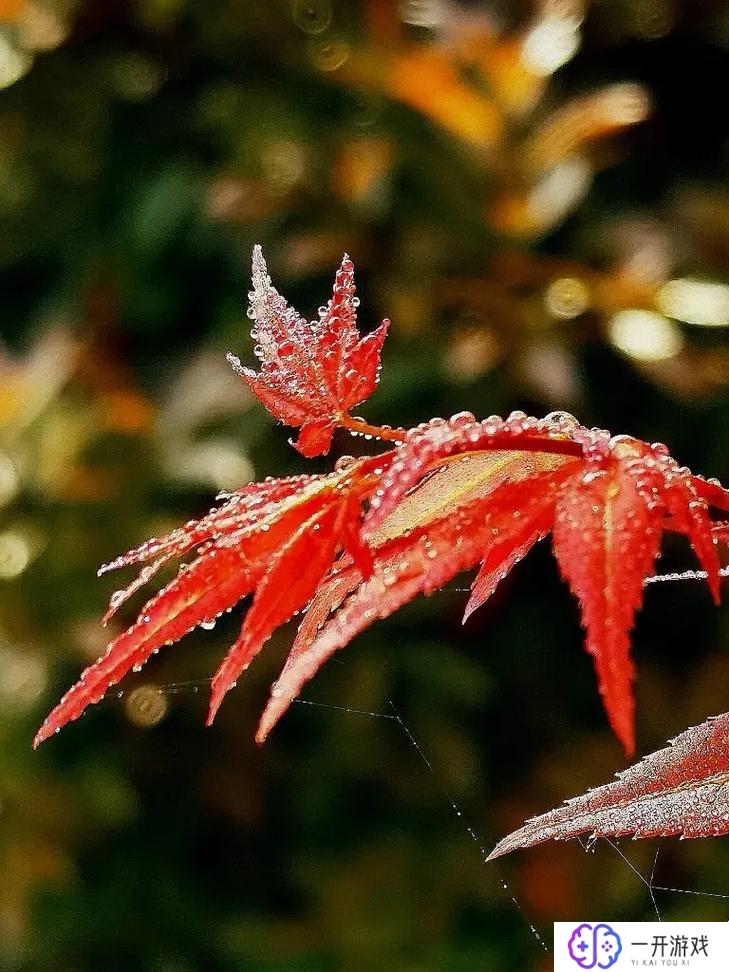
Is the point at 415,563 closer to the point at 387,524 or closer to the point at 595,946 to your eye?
the point at 387,524

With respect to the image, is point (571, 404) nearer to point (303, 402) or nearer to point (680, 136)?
point (680, 136)

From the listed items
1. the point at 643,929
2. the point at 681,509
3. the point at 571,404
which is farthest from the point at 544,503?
the point at 571,404

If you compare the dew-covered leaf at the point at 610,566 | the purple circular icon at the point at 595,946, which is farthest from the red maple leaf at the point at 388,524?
the purple circular icon at the point at 595,946

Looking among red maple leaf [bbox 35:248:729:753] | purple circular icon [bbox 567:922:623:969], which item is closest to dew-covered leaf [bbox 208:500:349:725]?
red maple leaf [bbox 35:248:729:753]

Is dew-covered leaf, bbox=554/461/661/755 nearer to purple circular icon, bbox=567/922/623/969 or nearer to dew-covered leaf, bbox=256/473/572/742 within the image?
dew-covered leaf, bbox=256/473/572/742

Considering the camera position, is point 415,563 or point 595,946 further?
point 595,946

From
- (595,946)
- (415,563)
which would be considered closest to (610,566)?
(415,563)

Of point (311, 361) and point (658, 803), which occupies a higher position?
point (311, 361)

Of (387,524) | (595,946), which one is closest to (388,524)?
(387,524)

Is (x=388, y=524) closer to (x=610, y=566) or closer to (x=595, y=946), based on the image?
(x=610, y=566)
